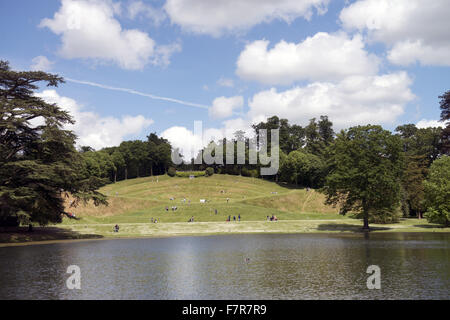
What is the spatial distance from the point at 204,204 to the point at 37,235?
149ft

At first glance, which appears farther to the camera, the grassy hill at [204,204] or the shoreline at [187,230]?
the grassy hill at [204,204]

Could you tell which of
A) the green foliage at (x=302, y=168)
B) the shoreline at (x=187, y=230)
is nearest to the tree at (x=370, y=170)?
the shoreline at (x=187, y=230)

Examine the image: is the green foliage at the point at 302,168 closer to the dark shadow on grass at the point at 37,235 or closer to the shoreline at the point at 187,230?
the shoreline at the point at 187,230

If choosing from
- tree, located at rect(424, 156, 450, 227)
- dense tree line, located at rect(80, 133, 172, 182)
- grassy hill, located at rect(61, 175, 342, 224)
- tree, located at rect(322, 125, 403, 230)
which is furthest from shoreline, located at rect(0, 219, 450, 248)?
dense tree line, located at rect(80, 133, 172, 182)

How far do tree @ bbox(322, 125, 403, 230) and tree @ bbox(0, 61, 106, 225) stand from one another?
42.3 m

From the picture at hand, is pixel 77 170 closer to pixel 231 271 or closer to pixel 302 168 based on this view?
pixel 231 271

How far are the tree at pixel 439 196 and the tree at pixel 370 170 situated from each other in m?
7.71

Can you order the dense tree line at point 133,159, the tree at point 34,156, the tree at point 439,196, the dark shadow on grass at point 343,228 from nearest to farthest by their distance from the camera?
the tree at point 34,156 → the dark shadow on grass at point 343,228 → the tree at point 439,196 → the dense tree line at point 133,159

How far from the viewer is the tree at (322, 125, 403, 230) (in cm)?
6988

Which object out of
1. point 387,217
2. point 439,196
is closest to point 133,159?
point 387,217

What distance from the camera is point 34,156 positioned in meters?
63.2

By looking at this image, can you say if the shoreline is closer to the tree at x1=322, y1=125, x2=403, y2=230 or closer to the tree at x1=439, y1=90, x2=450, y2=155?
the tree at x1=322, y1=125, x2=403, y2=230

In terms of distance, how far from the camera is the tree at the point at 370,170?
229 ft

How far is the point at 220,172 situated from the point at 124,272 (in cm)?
13774
